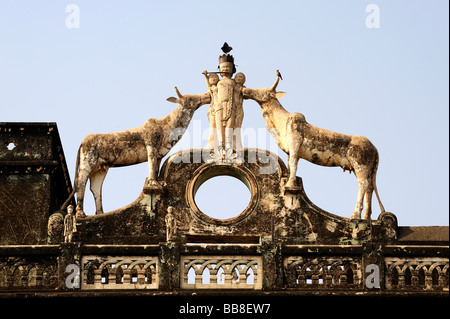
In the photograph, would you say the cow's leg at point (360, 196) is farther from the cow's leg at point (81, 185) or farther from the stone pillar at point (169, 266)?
the cow's leg at point (81, 185)

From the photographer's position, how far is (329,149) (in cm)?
3161

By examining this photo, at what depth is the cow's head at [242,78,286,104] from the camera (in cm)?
3206

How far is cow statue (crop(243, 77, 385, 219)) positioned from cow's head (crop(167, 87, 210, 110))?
58.7 inches

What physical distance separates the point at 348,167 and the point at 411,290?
317 centimetres

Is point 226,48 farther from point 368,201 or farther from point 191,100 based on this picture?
point 368,201

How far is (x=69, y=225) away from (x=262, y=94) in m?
4.76

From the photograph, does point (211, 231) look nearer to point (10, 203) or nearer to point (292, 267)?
point (292, 267)

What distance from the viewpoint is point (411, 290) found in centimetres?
2962

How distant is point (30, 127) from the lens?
32219 millimetres

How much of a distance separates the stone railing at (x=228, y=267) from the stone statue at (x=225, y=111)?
8.14ft

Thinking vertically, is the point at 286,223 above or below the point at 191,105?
below

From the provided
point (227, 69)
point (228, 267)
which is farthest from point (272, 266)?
point (227, 69)
